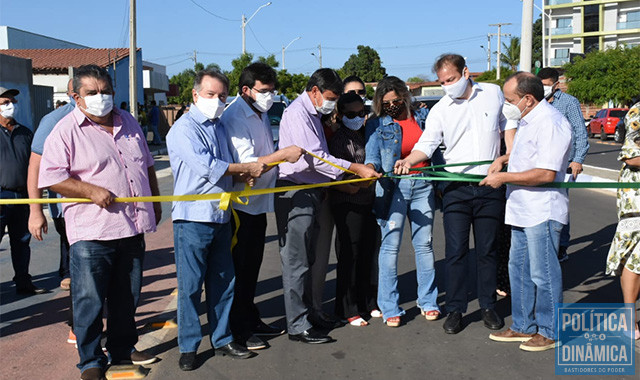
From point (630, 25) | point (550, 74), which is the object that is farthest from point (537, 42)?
point (550, 74)

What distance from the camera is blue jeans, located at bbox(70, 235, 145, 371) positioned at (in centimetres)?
436

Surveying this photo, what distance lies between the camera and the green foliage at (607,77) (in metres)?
43.6

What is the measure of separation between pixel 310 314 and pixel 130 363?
1.54 meters

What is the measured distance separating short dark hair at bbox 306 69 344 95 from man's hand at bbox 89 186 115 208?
5.89 ft

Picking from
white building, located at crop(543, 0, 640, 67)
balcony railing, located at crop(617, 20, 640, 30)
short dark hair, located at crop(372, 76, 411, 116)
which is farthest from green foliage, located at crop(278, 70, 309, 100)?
balcony railing, located at crop(617, 20, 640, 30)

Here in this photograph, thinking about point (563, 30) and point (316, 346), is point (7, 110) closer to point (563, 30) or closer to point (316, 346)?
point (316, 346)

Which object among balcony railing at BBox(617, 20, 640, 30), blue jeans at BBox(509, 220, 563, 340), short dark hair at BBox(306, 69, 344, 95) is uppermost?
balcony railing at BBox(617, 20, 640, 30)

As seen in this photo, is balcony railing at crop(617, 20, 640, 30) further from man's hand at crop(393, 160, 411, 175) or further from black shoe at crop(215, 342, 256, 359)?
black shoe at crop(215, 342, 256, 359)

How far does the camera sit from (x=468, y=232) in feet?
17.8

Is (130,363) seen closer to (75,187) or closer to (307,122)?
(75,187)

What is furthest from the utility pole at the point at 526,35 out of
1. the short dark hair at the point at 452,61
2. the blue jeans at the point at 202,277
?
the blue jeans at the point at 202,277

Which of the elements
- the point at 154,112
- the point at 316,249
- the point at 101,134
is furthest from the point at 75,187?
the point at 154,112

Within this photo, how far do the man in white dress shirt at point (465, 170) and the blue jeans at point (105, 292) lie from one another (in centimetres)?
221

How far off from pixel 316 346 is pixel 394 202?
1.37m
